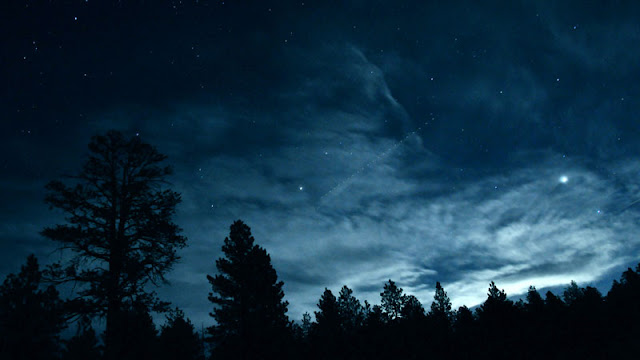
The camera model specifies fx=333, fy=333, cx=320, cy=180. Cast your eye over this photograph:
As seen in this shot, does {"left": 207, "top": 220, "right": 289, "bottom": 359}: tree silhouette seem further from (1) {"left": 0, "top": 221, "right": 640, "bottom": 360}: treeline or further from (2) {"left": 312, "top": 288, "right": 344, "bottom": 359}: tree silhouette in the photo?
(2) {"left": 312, "top": 288, "right": 344, "bottom": 359}: tree silhouette

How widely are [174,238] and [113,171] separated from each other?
3.30m

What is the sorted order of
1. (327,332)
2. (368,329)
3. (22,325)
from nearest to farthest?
(22,325) < (368,329) < (327,332)

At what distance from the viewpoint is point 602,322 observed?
25641mm

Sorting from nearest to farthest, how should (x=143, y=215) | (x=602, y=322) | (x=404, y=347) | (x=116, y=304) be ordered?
(x=116, y=304)
(x=143, y=215)
(x=602, y=322)
(x=404, y=347)

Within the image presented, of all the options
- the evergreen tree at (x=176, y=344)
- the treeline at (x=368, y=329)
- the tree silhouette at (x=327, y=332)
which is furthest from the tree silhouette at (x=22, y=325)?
the tree silhouette at (x=327, y=332)

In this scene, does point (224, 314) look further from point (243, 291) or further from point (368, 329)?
point (368, 329)

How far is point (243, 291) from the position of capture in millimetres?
26516

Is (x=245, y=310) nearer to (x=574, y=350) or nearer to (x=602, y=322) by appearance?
(x=574, y=350)

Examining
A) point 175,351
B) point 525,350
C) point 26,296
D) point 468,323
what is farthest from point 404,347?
point 26,296

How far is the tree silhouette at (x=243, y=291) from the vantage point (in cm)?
2558

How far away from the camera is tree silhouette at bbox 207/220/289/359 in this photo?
25578 mm

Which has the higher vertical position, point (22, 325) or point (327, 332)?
point (22, 325)

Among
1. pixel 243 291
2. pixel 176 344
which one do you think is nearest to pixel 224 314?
pixel 243 291

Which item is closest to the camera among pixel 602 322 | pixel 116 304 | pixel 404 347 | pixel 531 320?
pixel 116 304
